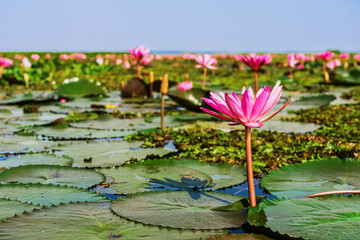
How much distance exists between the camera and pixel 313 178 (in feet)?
5.68

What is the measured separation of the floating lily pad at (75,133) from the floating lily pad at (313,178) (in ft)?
4.89

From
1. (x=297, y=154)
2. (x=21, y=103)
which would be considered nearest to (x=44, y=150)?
(x=297, y=154)

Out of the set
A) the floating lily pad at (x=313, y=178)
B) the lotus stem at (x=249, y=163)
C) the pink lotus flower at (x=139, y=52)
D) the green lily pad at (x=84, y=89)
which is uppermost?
the pink lotus flower at (x=139, y=52)

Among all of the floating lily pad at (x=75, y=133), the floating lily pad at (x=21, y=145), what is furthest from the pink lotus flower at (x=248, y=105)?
the floating lily pad at (x=75, y=133)

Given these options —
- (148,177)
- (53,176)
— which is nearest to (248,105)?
(148,177)

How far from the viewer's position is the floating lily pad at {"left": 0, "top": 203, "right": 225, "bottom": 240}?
1173mm

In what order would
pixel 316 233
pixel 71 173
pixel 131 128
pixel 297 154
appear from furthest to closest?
pixel 131 128 → pixel 297 154 → pixel 71 173 → pixel 316 233

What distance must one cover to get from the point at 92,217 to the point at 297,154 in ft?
4.88

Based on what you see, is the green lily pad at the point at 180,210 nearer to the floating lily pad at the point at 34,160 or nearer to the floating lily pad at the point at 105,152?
the floating lily pad at the point at 105,152

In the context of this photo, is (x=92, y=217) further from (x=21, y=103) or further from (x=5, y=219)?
(x=21, y=103)

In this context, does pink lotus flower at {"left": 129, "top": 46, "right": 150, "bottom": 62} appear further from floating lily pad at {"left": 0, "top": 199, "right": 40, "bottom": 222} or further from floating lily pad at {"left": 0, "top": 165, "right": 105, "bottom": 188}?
floating lily pad at {"left": 0, "top": 199, "right": 40, "bottom": 222}

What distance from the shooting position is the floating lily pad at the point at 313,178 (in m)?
1.60

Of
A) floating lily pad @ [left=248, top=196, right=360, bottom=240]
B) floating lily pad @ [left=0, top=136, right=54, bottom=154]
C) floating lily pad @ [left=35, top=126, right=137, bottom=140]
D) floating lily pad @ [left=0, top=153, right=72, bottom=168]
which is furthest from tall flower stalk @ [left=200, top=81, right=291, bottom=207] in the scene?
floating lily pad @ [left=35, top=126, right=137, bottom=140]

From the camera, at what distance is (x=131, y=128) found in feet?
10.9
